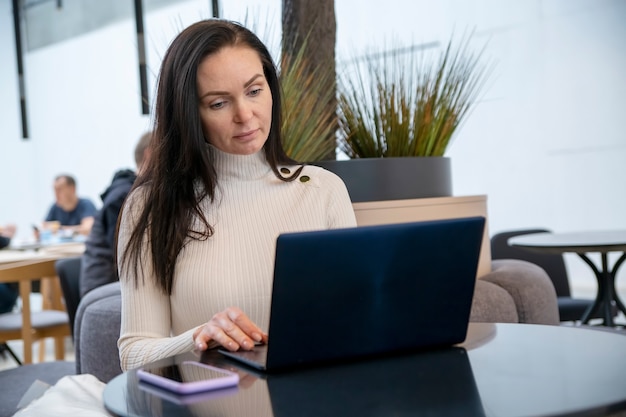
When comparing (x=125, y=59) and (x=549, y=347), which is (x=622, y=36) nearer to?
(x=125, y=59)

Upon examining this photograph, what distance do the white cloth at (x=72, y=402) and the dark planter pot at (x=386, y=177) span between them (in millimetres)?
1250

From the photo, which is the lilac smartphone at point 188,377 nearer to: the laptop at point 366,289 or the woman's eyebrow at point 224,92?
the laptop at point 366,289

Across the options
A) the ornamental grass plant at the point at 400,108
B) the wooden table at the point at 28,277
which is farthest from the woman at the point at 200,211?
the wooden table at the point at 28,277

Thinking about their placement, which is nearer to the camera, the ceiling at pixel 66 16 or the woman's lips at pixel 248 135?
the woman's lips at pixel 248 135

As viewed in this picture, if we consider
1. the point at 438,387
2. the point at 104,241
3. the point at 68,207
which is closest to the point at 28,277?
the point at 104,241

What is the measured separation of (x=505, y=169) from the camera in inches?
293

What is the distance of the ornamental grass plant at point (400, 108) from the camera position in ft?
9.23

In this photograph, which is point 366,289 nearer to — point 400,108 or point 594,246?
point 400,108

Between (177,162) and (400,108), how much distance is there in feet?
4.00

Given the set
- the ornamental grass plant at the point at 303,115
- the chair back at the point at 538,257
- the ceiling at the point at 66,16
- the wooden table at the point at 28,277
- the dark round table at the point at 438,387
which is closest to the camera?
the dark round table at the point at 438,387

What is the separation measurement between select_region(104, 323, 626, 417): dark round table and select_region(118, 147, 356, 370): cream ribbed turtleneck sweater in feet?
1.29

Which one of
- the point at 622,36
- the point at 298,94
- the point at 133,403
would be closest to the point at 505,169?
the point at 622,36

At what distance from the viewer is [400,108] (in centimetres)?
283

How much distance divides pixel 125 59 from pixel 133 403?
889 centimetres
